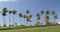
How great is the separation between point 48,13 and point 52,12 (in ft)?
25.5

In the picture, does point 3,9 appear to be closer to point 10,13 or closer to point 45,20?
point 10,13

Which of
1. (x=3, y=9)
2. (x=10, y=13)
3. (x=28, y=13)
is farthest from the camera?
(x=28, y=13)

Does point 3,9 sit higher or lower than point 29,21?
higher

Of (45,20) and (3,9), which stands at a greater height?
(3,9)

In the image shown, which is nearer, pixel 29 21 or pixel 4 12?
pixel 4 12

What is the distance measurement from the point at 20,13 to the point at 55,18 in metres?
32.2

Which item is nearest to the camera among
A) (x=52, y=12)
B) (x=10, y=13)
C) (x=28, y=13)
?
(x=10, y=13)

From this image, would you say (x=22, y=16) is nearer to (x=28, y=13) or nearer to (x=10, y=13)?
(x=28, y=13)

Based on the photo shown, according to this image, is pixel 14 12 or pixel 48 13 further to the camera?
pixel 48 13

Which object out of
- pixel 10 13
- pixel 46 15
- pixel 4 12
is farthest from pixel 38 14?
pixel 4 12

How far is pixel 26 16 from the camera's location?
136 metres

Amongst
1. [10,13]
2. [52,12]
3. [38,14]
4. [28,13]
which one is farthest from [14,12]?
[52,12]

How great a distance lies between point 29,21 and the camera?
5172 inches

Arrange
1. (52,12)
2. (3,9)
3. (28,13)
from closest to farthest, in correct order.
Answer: (3,9)
(28,13)
(52,12)
